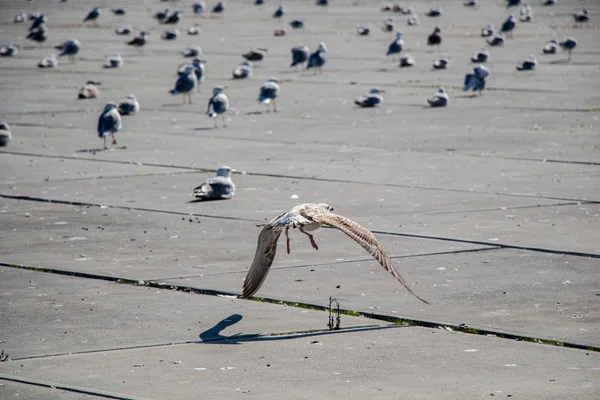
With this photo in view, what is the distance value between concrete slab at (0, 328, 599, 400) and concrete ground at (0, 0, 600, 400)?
0.02 metres

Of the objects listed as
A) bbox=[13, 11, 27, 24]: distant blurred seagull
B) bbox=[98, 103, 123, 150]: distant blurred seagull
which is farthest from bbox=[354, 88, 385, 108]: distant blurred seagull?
bbox=[13, 11, 27, 24]: distant blurred seagull

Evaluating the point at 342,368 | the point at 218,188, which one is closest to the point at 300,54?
the point at 218,188

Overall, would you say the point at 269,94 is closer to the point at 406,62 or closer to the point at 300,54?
the point at 300,54

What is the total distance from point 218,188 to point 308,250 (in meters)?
2.79

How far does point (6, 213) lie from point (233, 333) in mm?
5659

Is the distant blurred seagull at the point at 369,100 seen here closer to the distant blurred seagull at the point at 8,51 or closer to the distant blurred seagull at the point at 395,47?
the distant blurred seagull at the point at 395,47

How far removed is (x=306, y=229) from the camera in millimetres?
8680

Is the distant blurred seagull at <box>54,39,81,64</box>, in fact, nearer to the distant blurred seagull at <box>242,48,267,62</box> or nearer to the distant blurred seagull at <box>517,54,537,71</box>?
the distant blurred seagull at <box>242,48,267,62</box>

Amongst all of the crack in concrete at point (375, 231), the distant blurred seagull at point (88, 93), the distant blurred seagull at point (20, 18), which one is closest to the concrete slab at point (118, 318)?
the crack in concrete at point (375, 231)

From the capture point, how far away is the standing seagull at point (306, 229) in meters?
8.14

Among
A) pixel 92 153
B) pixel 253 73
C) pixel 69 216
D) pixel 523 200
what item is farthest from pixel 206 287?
pixel 253 73

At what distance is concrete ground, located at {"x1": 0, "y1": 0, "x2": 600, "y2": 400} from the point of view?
7.44 metres

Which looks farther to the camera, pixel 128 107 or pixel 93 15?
pixel 93 15

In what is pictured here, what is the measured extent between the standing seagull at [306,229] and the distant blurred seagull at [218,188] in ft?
16.7
